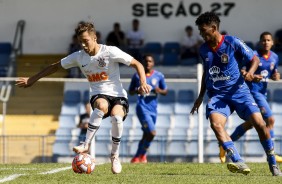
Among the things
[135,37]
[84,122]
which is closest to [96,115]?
[84,122]

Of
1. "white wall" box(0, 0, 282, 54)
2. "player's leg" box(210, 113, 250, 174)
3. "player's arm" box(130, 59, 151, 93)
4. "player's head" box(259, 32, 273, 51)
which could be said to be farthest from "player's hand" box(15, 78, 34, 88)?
"white wall" box(0, 0, 282, 54)

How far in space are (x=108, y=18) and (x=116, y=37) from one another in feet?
5.13

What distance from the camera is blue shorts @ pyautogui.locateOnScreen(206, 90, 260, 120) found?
38.3ft

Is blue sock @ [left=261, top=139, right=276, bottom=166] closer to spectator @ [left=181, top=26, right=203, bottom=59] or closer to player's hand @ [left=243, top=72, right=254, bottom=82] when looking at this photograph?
player's hand @ [left=243, top=72, right=254, bottom=82]

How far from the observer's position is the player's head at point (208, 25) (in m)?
11.4

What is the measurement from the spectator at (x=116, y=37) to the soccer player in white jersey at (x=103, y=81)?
1244cm

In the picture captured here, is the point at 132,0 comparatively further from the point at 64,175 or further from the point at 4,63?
the point at 64,175

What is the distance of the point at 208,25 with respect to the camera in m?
11.4

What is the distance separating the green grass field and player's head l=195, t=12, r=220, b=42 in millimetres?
1612

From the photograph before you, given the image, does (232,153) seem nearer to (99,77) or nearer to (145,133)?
(99,77)

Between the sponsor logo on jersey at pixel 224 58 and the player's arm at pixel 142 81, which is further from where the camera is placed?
the sponsor logo on jersey at pixel 224 58

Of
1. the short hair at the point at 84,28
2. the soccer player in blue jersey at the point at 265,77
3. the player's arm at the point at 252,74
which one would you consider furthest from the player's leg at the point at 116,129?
the soccer player in blue jersey at the point at 265,77

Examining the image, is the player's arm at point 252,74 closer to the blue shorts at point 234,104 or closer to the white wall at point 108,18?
the blue shorts at point 234,104

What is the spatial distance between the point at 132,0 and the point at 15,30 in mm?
3130
